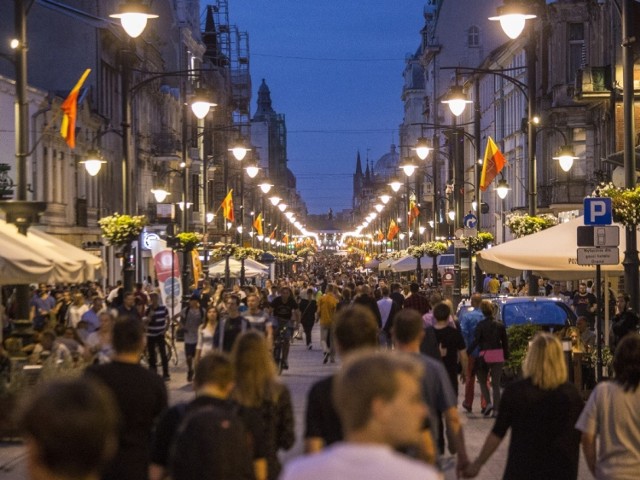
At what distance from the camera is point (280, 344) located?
26.6m

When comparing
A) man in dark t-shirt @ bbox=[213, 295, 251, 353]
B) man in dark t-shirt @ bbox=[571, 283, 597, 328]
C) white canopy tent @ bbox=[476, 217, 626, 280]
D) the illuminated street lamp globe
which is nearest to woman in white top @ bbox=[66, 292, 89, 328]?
man in dark t-shirt @ bbox=[213, 295, 251, 353]

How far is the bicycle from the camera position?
26.2 m

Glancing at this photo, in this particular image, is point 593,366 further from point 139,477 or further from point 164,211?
point 164,211

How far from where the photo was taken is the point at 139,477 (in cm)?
796

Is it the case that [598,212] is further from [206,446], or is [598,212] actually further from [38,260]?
[206,446]

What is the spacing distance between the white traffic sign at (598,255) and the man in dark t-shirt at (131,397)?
9.45 meters

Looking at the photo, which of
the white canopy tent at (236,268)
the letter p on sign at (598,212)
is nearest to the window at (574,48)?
the white canopy tent at (236,268)

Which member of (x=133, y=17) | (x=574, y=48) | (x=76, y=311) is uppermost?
(x=574, y=48)

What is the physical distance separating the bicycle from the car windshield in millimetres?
4836

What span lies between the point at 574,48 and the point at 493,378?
39.9 metres

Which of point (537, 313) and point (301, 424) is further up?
point (537, 313)

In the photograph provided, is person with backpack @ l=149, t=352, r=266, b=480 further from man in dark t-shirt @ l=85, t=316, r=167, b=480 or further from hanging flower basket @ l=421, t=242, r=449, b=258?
hanging flower basket @ l=421, t=242, r=449, b=258

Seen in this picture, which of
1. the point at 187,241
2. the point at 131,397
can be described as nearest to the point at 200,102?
the point at 187,241

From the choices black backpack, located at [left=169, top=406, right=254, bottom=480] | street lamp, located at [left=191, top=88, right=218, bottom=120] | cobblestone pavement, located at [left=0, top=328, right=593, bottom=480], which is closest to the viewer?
black backpack, located at [left=169, top=406, right=254, bottom=480]
